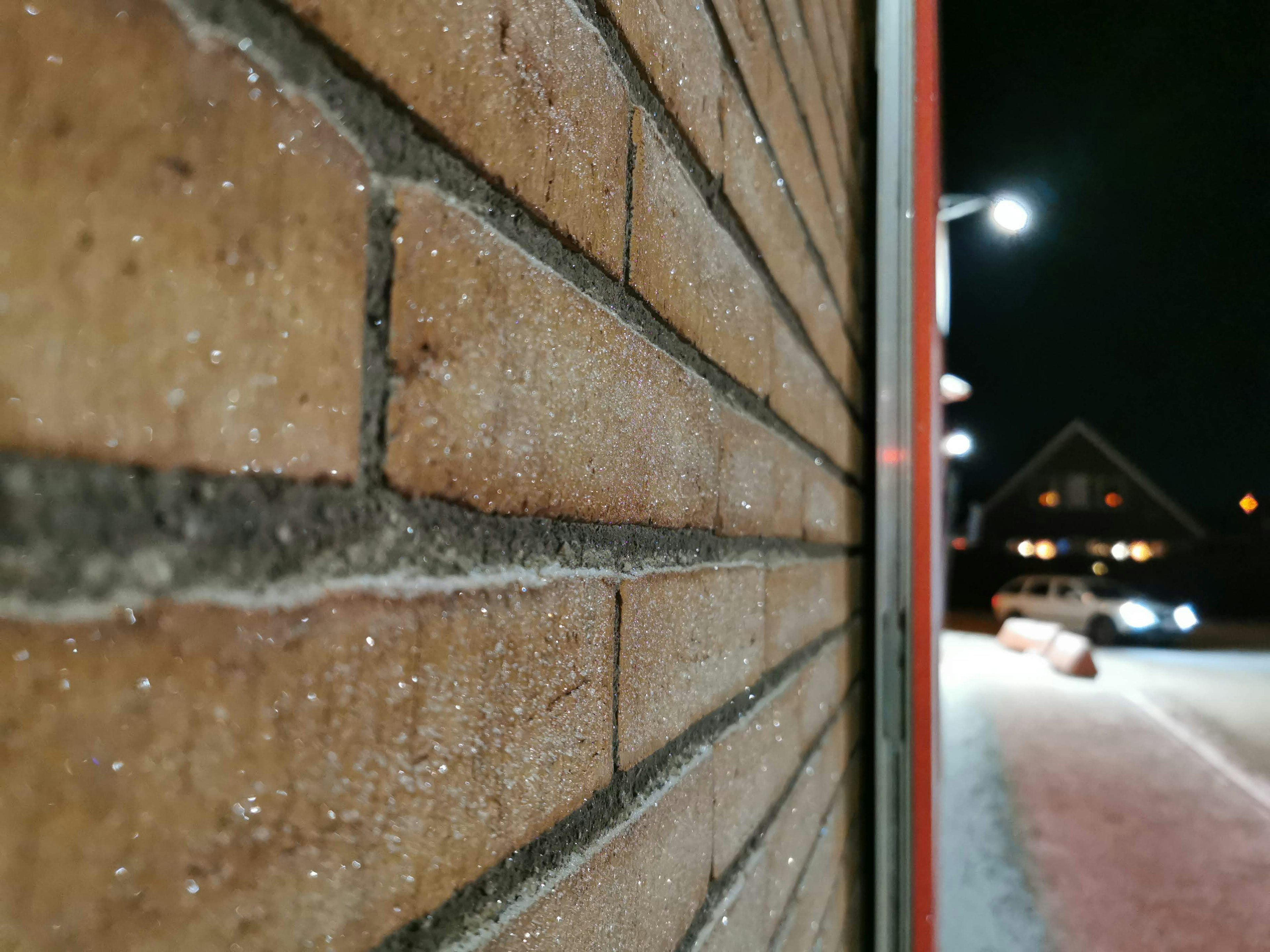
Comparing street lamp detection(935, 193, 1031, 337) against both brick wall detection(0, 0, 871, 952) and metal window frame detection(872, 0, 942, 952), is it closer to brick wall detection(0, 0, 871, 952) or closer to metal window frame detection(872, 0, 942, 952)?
metal window frame detection(872, 0, 942, 952)

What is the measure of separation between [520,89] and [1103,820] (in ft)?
20.1

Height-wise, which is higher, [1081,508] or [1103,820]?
[1081,508]

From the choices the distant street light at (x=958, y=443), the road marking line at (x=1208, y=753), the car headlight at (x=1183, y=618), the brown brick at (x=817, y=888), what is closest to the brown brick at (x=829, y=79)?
the brown brick at (x=817, y=888)

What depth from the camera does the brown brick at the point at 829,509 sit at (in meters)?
1.12

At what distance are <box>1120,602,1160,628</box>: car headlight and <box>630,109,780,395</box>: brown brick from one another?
16.5m

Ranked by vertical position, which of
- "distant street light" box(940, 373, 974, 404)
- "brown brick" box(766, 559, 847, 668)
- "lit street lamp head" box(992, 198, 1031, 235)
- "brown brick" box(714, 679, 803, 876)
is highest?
"lit street lamp head" box(992, 198, 1031, 235)

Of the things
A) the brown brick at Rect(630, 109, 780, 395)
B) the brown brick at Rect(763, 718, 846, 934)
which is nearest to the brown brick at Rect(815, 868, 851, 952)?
the brown brick at Rect(763, 718, 846, 934)

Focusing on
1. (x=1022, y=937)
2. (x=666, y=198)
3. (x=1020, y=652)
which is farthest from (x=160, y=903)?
(x=1020, y=652)

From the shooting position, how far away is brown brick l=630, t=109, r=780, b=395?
54 cm

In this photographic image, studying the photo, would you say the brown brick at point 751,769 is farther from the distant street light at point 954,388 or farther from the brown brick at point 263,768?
the distant street light at point 954,388

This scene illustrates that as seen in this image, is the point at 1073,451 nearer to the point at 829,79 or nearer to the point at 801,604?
the point at 829,79

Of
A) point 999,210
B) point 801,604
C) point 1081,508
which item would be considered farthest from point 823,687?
point 1081,508

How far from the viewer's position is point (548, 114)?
0.42m

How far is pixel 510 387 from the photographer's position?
38cm
